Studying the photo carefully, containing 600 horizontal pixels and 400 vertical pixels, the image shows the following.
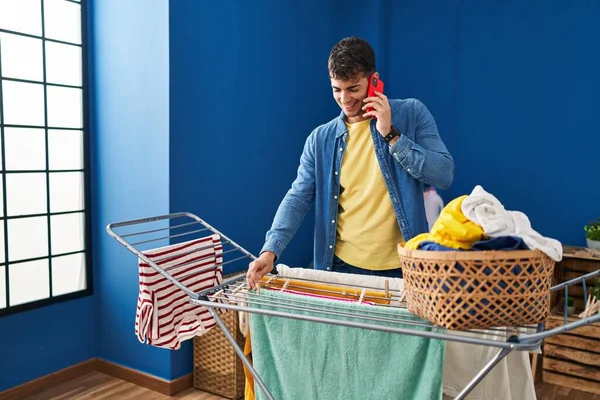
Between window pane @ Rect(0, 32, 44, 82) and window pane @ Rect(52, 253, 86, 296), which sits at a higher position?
window pane @ Rect(0, 32, 44, 82)

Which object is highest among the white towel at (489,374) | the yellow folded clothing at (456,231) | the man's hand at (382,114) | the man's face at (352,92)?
the man's face at (352,92)

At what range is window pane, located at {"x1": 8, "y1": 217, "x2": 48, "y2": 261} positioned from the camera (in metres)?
2.79

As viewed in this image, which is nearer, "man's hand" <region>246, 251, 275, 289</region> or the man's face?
"man's hand" <region>246, 251, 275, 289</region>

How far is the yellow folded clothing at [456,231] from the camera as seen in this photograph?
1021 millimetres

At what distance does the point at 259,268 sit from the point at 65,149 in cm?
196

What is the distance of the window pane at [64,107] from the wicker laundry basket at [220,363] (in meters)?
1.32

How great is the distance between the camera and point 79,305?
3.08 metres

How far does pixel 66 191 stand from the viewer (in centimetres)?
303

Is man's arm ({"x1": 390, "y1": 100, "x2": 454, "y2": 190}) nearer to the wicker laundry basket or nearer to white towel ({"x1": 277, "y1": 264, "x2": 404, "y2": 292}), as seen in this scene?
white towel ({"x1": 277, "y1": 264, "x2": 404, "y2": 292})

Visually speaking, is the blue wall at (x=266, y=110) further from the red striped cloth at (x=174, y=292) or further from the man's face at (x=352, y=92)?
the man's face at (x=352, y=92)

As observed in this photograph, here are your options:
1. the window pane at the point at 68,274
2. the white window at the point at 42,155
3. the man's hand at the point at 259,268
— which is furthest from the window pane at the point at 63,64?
the man's hand at the point at 259,268

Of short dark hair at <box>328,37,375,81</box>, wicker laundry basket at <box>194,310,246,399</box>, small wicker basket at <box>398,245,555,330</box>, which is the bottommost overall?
wicker laundry basket at <box>194,310,246,399</box>

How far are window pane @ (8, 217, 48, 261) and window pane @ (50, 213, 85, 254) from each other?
5 cm

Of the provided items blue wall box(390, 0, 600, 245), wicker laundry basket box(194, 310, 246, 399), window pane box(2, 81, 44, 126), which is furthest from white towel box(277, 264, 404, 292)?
blue wall box(390, 0, 600, 245)
